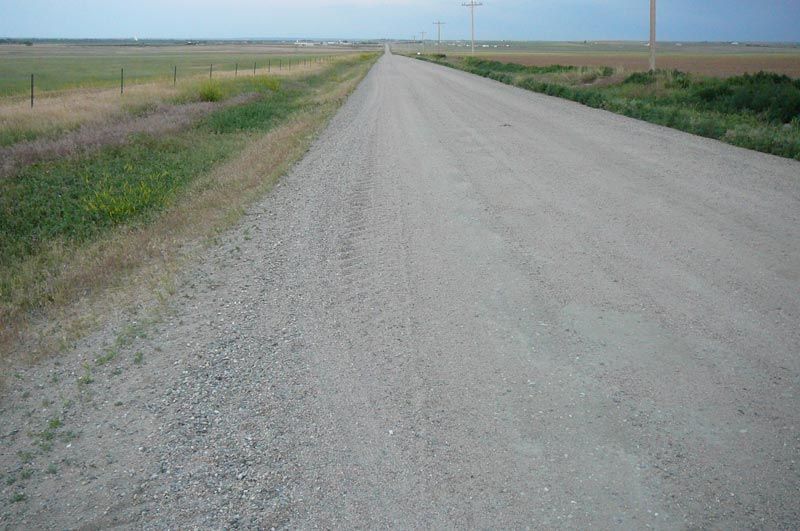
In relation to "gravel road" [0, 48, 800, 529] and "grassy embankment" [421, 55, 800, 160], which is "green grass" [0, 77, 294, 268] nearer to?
"gravel road" [0, 48, 800, 529]

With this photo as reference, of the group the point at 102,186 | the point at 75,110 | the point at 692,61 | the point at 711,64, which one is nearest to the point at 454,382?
the point at 102,186

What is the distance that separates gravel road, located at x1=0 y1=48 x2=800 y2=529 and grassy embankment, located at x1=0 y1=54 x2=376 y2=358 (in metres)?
0.82

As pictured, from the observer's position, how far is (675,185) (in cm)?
989

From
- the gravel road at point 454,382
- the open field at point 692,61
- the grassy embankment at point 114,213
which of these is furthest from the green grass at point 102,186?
the open field at point 692,61

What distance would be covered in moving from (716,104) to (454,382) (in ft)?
64.4

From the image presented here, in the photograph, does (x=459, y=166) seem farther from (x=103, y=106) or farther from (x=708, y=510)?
(x=103, y=106)

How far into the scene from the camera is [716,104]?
20.7 meters

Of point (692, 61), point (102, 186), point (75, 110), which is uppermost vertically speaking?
point (692, 61)

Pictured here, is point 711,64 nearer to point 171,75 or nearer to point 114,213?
point 171,75

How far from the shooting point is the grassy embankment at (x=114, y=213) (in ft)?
21.9

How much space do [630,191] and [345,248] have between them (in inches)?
180

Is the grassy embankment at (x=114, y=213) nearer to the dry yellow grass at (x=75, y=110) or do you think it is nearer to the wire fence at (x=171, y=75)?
the dry yellow grass at (x=75, y=110)

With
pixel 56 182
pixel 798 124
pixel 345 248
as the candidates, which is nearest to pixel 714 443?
pixel 345 248

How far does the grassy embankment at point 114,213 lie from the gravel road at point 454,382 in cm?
82
